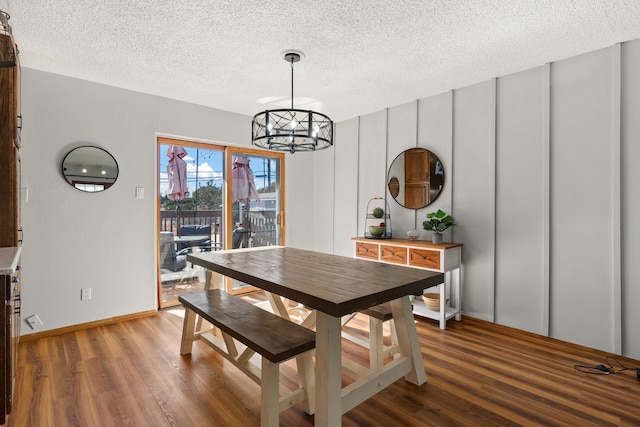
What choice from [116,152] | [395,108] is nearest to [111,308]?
[116,152]

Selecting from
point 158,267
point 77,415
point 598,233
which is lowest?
point 77,415

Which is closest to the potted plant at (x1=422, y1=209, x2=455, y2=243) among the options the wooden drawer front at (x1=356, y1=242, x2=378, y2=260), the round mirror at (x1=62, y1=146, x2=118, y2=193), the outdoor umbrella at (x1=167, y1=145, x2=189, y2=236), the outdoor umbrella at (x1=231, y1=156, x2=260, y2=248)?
the wooden drawer front at (x1=356, y1=242, x2=378, y2=260)

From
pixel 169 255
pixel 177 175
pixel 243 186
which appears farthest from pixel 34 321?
pixel 243 186

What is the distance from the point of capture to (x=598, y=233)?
2613 millimetres

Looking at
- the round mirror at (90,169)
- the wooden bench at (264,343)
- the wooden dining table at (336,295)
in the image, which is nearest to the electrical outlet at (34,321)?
the round mirror at (90,169)

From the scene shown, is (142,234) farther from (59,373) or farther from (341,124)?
(341,124)

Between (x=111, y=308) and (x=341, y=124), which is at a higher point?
(x=341, y=124)

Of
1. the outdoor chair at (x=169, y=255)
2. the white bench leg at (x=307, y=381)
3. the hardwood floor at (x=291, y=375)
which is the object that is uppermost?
the outdoor chair at (x=169, y=255)

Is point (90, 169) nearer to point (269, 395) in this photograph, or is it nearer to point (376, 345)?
point (269, 395)

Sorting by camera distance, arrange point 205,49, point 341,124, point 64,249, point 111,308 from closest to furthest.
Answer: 1. point 205,49
2. point 64,249
3. point 111,308
4. point 341,124

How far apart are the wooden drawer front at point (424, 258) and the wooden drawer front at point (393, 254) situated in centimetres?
8

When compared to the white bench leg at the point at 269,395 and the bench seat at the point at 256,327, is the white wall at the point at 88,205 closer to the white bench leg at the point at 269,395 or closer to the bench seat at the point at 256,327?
the bench seat at the point at 256,327

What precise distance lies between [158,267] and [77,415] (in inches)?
80.7

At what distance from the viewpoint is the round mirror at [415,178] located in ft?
12.0
